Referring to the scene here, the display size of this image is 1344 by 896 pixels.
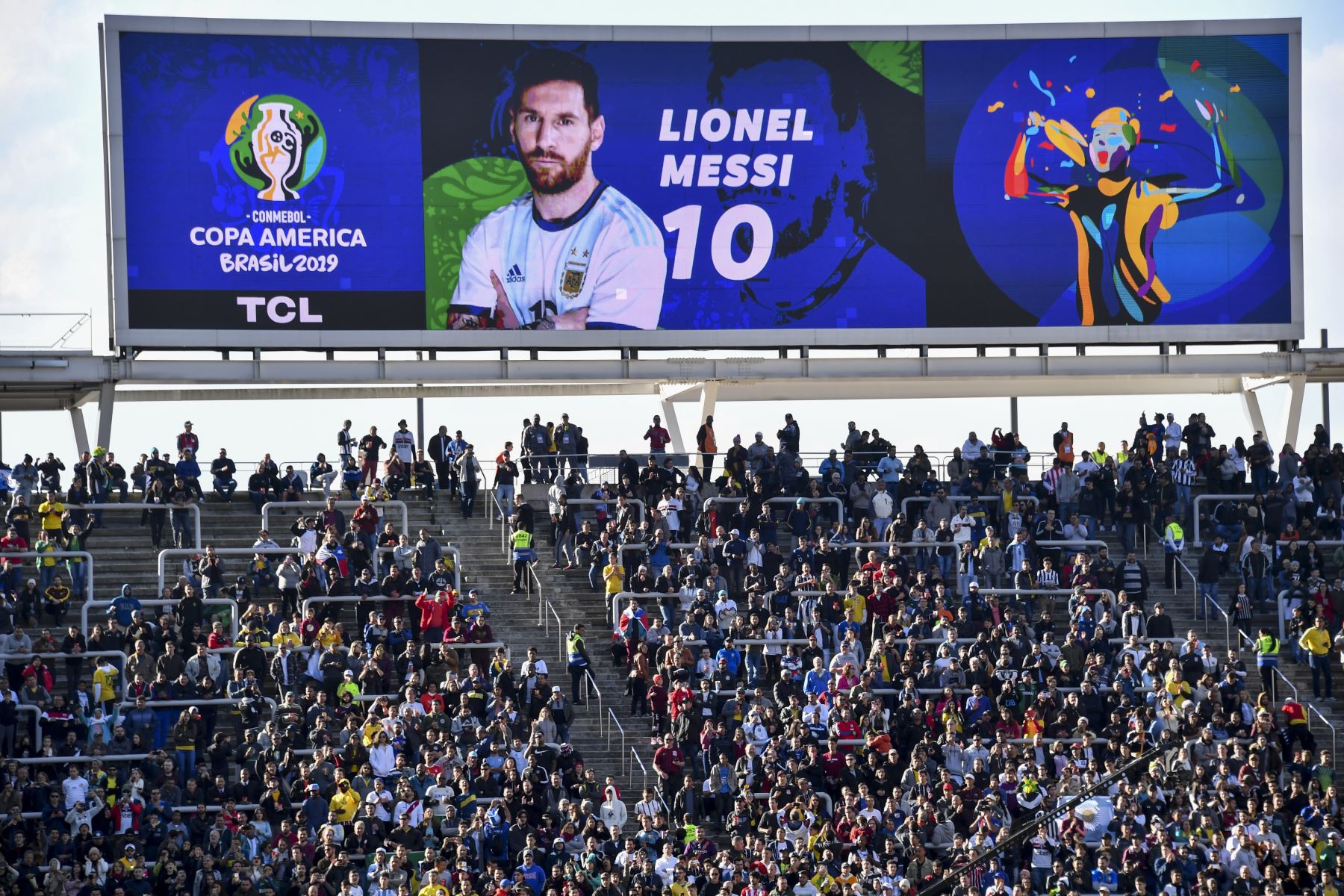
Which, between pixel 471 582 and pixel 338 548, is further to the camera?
pixel 471 582

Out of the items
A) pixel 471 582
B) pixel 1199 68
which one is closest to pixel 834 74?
pixel 1199 68

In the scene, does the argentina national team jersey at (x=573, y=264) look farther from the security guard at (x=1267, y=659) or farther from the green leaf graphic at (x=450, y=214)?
the security guard at (x=1267, y=659)

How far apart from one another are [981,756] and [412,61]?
51.0 ft

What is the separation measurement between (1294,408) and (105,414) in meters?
18.7

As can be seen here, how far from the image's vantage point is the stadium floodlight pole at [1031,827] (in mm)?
21953

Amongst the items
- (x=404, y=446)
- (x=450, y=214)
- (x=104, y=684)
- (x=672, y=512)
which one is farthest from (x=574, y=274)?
(x=104, y=684)

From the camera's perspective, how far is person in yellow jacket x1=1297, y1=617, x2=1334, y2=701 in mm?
27219

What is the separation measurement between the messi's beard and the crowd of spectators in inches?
182

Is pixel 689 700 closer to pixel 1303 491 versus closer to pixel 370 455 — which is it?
pixel 370 455

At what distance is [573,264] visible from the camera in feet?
112

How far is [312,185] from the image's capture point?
33.5m

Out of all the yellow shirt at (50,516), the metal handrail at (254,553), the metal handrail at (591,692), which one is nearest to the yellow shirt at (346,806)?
the metal handrail at (591,692)

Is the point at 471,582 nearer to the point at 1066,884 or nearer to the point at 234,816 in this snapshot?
the point at 234,816

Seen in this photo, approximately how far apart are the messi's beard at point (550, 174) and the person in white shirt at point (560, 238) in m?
0.01
